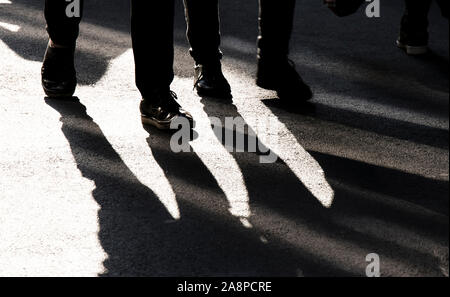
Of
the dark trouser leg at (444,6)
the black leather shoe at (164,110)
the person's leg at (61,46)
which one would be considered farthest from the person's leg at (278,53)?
the dark trouser leg at (444,6)

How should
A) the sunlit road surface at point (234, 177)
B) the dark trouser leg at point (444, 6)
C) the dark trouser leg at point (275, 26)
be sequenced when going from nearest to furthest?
the dark trouser leg at point (444, 6), the sunlit road surface at point (234, 177), the dark trouser leg at point (275, 26)

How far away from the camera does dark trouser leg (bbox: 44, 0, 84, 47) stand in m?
3.93

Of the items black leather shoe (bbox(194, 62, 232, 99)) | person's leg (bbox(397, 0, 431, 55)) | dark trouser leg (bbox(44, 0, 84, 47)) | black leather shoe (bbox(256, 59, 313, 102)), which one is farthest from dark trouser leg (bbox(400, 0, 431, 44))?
dark trouser leg (bbox(44, 0, 84, 47))

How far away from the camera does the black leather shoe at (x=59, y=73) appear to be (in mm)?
4035

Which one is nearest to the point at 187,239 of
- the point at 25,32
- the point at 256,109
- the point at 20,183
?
the point at 20,183

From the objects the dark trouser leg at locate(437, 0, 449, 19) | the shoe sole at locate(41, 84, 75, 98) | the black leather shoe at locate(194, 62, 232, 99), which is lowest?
the shoe sole at locate(41, 84, 75, 98)

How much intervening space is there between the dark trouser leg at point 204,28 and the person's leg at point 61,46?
0.48m

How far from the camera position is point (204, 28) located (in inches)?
157

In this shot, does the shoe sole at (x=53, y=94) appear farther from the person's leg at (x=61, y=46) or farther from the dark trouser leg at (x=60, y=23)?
the dark trouser leg at (x=60, y=23)

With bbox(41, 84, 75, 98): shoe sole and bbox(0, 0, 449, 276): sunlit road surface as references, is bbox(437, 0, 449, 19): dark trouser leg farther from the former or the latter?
bbox(41, 84, 75, 98): shoe sole
